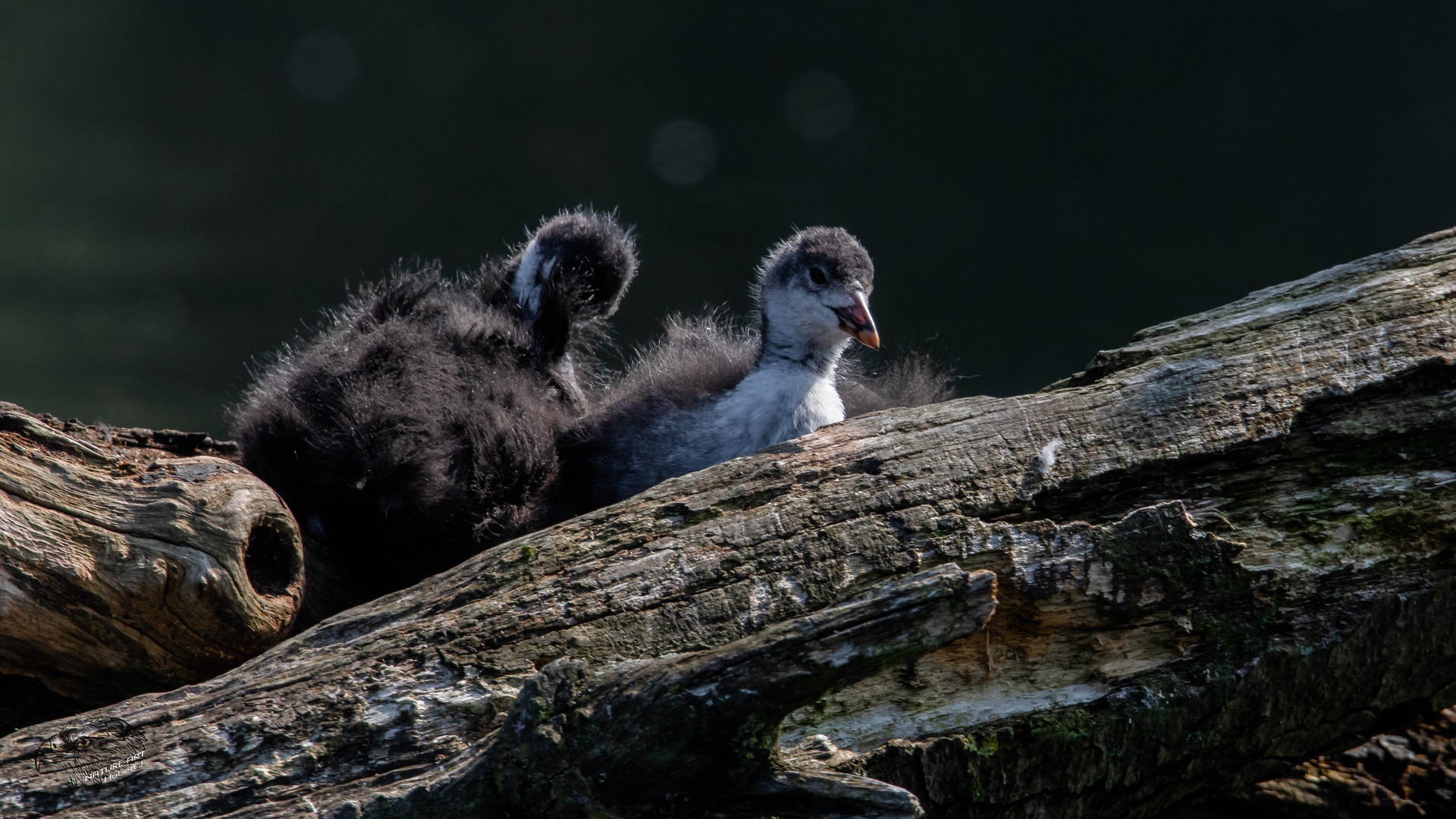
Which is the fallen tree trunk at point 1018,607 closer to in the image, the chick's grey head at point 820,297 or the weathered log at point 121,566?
the weathered log at point 121,566

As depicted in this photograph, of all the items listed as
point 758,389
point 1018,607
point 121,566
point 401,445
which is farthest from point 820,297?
point 121,566

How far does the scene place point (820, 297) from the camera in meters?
1.97

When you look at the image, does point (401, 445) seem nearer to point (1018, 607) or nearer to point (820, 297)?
point (820, 297)

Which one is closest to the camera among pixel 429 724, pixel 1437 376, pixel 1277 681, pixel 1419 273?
pixel 429 724

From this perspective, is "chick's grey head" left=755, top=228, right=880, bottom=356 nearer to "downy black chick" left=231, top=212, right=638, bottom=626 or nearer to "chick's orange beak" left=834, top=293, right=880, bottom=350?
"chick's orange beak" left=834, top=293, right=880, bottom=350

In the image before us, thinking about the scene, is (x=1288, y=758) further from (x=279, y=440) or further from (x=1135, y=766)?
(x=279, y=440)

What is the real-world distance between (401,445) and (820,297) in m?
0.78

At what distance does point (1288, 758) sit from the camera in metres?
1.25

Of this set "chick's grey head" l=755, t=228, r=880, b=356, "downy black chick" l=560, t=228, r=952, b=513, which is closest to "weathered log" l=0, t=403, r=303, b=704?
"downy black chick" l=560, t=228, r=952, b=513

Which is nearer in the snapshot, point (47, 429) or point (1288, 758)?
point (1288, 758)

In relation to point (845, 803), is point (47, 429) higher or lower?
higher

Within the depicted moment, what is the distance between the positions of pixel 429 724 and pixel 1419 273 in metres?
1.34

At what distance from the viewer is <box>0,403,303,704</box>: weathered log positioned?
1.27m

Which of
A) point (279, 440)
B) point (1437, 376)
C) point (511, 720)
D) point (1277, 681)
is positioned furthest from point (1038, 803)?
point (279, 440)
